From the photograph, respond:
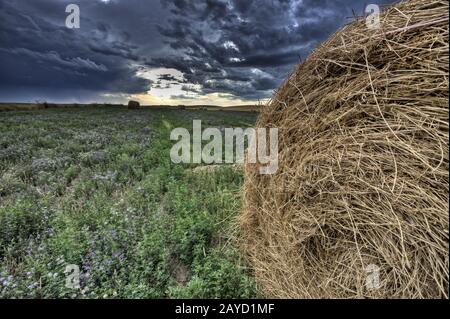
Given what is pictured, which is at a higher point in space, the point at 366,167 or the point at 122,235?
the point at 366,167

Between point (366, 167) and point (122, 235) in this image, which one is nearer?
point (366, 167)

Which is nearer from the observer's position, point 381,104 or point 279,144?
point 381,104

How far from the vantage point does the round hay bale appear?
8.49 feet

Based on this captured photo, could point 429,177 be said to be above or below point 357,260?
above

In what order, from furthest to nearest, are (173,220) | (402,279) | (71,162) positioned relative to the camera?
(71,162) → (173,220) → (402,279)

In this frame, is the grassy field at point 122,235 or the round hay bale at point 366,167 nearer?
the round hay bale at point 366,167

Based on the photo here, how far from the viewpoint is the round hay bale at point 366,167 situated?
8.49ft

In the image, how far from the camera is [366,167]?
9.50ft

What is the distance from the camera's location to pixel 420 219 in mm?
2580

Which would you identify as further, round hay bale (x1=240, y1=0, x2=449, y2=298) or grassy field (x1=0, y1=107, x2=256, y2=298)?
grassy field (x1=0, y1=107, x2=256, y2=298)

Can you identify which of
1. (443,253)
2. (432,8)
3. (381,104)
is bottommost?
(443,253)
